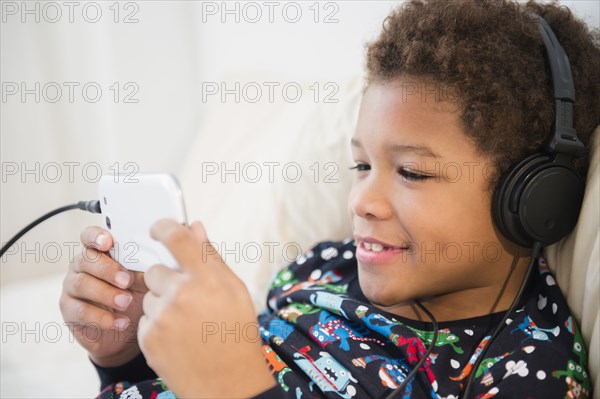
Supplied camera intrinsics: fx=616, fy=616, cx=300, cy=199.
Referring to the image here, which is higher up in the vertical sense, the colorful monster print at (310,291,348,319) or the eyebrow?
the eyebrow

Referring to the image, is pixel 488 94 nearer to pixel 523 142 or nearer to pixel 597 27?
pixel 523 142

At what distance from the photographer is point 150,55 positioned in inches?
67.0

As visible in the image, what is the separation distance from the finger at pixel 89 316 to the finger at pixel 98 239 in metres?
0.10

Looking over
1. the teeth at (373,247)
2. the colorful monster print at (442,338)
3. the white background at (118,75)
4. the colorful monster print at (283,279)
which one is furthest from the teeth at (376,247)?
the white background at (118,75)

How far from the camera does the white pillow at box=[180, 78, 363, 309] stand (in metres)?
1.10

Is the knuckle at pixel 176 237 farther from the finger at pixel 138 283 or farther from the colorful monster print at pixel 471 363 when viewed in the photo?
the colorful monster print at pixel 471 363

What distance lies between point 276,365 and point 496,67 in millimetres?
474

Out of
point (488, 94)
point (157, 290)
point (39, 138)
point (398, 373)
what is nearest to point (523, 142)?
point (488, 94)

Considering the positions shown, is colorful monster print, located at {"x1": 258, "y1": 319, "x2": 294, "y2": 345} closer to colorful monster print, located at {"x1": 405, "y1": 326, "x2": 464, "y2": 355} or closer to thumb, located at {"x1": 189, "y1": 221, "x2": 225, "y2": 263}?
colorful monster print, located at {"x1": 405, "y1": 326, "x2": 464, "y2": 355}

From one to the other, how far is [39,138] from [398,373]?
1147 millimetres

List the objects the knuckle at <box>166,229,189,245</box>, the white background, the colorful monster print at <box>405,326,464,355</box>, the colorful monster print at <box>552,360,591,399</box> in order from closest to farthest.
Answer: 1. the knuckle at <box>166,229,189,245</box>
2. the colorful monster print at <box>552,360,591,399</box>
3. the colorful monster print at <box>405,326,464,355</box>
4. the white background

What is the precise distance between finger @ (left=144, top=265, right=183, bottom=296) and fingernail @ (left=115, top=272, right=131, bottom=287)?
0.21 metres

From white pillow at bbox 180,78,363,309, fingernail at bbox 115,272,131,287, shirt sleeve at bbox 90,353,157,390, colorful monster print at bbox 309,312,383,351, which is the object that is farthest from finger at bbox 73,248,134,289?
white pillow at bbox 180,78,363,309

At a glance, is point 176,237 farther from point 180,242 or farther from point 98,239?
point 98,239
